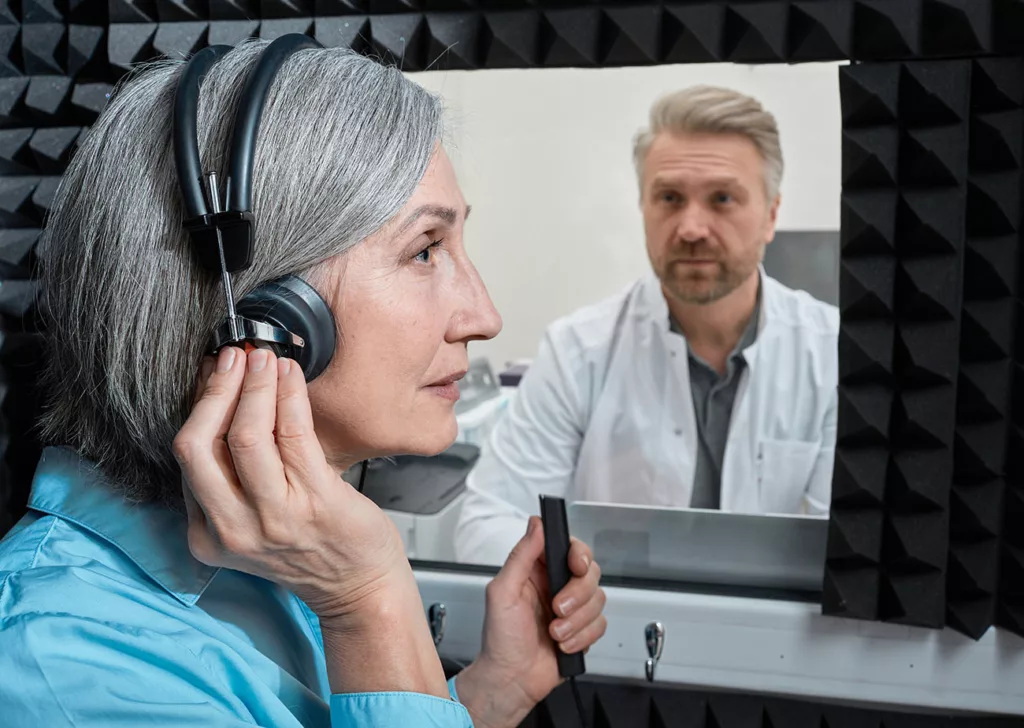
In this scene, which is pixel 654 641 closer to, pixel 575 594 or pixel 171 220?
pixel 575 594

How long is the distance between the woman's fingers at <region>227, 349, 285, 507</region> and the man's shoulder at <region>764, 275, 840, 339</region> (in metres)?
0.85

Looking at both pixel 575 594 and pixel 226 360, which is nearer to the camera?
pixel 226 360

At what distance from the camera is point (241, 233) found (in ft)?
2.19

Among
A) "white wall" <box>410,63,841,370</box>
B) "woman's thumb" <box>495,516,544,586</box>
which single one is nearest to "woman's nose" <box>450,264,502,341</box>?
"woman's thumb" <box>495,516,544,586</box>

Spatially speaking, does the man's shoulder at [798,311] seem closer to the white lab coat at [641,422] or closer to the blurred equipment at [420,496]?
the white lab coat at [641,422]

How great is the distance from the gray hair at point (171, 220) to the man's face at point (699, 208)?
0.76m

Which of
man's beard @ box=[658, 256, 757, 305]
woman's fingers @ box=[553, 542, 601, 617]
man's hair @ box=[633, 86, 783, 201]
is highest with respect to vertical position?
man's hair @ box=[633, 86, 783, 201]

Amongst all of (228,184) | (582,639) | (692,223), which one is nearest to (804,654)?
(582,639)

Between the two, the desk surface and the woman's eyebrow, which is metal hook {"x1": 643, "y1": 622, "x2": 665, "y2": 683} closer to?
the desk surface

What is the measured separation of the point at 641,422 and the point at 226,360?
2.89ft

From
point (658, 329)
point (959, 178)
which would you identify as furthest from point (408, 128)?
point (658, 329)

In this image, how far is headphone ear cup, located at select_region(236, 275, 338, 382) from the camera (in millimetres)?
694

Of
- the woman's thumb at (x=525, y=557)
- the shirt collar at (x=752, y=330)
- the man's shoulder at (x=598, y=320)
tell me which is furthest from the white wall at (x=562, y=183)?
the woman's thumb at (x=525, y=557)

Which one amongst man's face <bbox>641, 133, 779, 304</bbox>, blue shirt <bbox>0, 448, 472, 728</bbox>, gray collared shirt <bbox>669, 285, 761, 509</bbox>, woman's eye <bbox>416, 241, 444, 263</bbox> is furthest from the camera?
man's face <bbox>641, 133, 779, 304</bbox>
